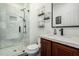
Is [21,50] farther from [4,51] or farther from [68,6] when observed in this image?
[68,6]

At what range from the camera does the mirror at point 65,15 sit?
1545 millimetres

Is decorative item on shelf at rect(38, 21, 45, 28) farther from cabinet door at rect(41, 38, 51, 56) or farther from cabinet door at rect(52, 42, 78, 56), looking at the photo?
cabinet door at rect(52, 42, 78, 56)

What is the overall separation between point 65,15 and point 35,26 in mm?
1056

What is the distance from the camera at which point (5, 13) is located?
2.15 metres

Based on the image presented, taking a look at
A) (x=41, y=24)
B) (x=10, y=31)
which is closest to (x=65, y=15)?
(x=41, y=24)

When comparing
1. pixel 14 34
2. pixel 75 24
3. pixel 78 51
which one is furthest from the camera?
pixel 14 34

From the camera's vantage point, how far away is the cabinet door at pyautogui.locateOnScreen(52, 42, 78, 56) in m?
0.89

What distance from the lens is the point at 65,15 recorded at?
1.76m

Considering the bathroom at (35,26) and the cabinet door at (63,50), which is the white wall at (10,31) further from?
the cabinet door at (63,50)

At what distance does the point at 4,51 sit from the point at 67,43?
5.39ft

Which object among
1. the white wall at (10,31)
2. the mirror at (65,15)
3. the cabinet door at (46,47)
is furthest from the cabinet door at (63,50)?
the white wall at (10,31)

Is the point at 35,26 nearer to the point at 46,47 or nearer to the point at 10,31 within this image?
the point at 10,31

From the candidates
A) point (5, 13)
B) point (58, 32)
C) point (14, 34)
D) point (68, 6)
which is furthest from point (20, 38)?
point (68, 6)

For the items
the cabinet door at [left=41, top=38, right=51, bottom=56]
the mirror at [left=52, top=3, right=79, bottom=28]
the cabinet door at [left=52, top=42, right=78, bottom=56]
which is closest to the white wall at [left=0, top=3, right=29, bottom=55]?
the cabinet door at [left=41, top=38, right=51, bottom=56]
